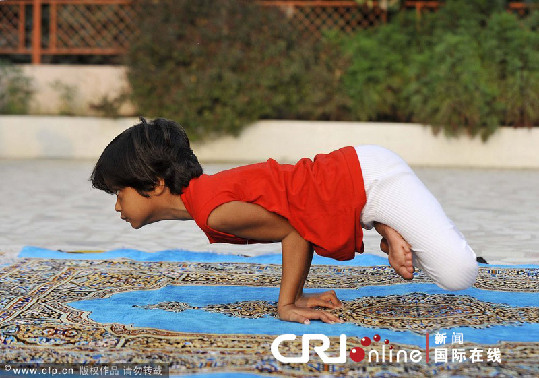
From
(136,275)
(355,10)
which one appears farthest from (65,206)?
(355,10)

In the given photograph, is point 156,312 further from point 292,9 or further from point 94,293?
point 292,9

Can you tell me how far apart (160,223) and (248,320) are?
3.02m

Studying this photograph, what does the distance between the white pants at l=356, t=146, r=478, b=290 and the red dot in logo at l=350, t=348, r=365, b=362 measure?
54cm

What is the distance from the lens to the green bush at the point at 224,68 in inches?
401

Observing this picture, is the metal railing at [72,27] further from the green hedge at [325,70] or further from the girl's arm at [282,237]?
the girl's arm at [282,237]

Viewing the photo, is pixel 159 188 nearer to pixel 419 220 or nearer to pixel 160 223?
pixel 419 220

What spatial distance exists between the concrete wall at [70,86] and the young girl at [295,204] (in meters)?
8.37

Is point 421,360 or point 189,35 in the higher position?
point 189,35

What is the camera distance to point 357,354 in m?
2.48

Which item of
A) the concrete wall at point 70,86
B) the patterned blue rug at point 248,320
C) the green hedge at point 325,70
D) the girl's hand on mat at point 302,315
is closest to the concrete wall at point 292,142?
the green hedge at point 325,70

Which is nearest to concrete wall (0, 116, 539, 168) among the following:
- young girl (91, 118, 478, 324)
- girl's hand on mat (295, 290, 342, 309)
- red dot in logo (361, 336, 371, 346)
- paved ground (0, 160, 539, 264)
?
paved ground (0, 160, 539, 264)

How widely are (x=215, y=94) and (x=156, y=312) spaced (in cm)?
731

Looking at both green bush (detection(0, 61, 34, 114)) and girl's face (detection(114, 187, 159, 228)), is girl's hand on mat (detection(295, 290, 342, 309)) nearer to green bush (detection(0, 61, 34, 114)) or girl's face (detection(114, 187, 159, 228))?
girl's face (detection(114, 187, 159, 228))

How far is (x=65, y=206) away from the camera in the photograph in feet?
21.4
